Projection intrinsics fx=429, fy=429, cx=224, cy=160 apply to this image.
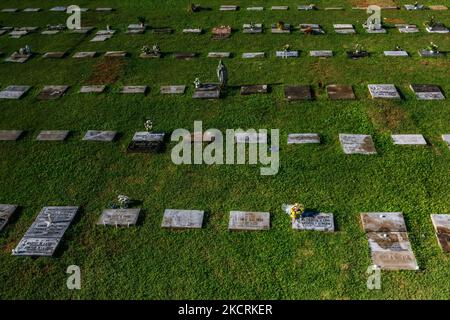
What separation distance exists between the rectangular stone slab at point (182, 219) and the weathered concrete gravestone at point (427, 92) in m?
10.2

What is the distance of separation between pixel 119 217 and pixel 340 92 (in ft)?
33.1

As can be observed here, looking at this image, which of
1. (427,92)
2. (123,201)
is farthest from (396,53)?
(123,201)

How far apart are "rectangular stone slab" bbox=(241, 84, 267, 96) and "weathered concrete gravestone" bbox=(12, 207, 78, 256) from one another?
27.6ft

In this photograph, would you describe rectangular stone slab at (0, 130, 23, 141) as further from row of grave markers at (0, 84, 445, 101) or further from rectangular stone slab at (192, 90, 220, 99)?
rectangular stone slab at (192, 90, 220, 99)

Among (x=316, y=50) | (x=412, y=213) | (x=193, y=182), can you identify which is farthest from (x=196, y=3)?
(x=412, y=213)

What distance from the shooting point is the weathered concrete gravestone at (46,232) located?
1098 cm

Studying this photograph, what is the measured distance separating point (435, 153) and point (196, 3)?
1946cm

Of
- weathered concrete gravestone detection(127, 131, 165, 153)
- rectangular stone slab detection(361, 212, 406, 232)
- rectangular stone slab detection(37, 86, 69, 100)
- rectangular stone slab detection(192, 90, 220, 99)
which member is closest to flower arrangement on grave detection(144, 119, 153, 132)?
weathered concrete gravestone detection(127, 131, 165, 153)

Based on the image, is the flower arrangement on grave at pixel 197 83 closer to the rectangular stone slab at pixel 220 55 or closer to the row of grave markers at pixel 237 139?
the rectangular stone slab at pixel 220 55

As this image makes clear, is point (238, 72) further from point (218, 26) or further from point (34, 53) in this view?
point (34, 53)

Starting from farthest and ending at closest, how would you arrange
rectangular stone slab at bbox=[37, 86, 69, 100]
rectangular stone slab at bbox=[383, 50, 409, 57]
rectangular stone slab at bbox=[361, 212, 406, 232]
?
rectangular stone slab at bbox=[383, 50, 409, 57], rectangular stone slab at bbox=[37, 86, 69, 100], rectangular stone slab at bbox=[361, 212, 406, 232]

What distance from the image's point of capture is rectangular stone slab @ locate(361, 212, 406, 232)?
11117mm

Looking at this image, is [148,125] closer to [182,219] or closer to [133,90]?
[133,90]

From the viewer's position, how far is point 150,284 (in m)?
10.1
